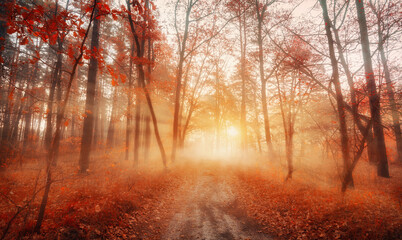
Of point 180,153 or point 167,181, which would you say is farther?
point 180,153

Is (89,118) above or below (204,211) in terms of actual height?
above

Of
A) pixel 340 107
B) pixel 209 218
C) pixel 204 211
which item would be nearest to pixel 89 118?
pixel 204 211

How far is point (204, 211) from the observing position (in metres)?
6.18

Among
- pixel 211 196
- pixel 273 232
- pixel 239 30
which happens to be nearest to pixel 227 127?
pixel 239 30

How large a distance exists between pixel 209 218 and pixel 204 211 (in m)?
0.55

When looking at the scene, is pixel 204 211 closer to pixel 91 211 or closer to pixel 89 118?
pixel 91 211

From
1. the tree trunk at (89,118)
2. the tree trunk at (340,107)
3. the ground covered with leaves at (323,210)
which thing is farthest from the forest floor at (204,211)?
the tree trunk at (89,118)

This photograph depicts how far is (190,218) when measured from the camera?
5664 mm

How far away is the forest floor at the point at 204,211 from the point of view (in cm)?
425

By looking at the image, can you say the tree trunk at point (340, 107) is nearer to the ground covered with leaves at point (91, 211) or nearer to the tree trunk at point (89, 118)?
the ground covered with leaves at point (91, 211)

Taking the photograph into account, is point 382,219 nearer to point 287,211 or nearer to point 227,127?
point 287,211

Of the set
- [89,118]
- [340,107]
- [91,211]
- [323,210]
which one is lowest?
[323,210]

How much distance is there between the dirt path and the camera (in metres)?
4.79

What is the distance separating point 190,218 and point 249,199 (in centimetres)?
295
